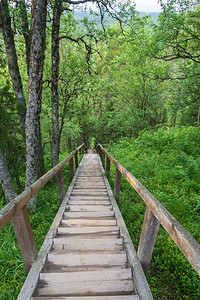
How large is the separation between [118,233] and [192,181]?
3.82 metres

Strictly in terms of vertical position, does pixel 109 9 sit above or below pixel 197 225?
above

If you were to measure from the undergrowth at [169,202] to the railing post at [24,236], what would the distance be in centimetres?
186

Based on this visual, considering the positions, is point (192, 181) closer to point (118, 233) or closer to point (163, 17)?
point (118, 233)

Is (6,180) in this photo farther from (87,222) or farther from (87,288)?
(87,288)

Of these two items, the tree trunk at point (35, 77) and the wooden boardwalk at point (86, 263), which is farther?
the tree trunk at point (35, 77)

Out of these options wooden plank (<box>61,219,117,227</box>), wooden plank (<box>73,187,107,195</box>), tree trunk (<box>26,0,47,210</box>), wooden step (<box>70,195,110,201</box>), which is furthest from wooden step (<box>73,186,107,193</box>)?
wooden plank (<box>61,219,117,227</box>)

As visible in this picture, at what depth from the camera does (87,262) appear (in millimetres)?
2135

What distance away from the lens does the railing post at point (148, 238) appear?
189 cm

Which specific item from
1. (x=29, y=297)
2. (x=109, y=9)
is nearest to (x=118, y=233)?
(x=29, y=297)

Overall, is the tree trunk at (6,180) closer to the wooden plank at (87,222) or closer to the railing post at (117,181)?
the wooden plank at (87,222)

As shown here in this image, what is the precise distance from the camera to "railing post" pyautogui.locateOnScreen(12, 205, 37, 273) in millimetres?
1789

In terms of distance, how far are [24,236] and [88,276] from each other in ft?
2.96

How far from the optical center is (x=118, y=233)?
2781mm

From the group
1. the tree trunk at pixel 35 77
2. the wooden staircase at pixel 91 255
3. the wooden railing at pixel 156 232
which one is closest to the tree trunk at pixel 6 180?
the tree trunk at pixel 35 77
